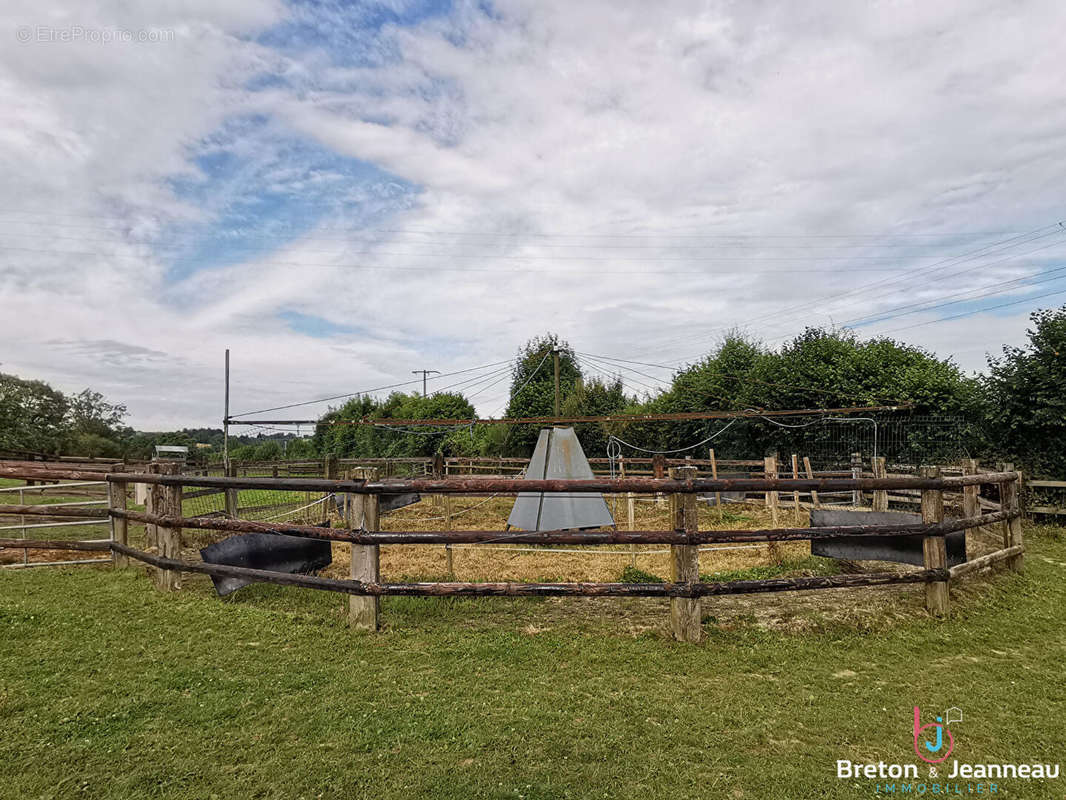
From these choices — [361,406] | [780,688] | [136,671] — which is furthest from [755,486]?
[361,406]

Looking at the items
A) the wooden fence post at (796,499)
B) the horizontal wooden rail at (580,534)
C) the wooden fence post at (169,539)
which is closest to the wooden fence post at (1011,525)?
the horizontal wooden rail at (580,534)

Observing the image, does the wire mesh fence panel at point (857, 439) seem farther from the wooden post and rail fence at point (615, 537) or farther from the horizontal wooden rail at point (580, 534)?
the horizontal wooden rail at point (580, 534)

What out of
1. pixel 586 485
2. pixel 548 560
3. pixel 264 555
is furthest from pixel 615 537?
pixel 548 560

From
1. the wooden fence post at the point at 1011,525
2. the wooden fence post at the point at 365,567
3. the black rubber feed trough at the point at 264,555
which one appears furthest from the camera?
the wooden fence post at the point at 1011,525

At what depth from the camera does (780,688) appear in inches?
144

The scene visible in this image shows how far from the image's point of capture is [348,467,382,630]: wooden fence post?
4.63 metres

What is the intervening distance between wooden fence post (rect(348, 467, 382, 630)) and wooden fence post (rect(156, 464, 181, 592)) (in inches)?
90.4

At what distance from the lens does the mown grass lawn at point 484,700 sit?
2688 mm

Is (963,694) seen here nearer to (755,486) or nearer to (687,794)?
(755,486)

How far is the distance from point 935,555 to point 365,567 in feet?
15.8

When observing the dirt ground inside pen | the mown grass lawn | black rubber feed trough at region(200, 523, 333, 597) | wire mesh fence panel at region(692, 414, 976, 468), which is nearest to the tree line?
wire mesh fence panel at region(692, 414, 976, 468)

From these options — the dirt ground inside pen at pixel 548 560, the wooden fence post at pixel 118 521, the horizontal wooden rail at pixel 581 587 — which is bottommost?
the dirt ground inside pen at pixel 548 560

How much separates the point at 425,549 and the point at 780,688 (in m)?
7.44

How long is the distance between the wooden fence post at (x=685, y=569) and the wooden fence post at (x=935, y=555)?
2.21 meters
